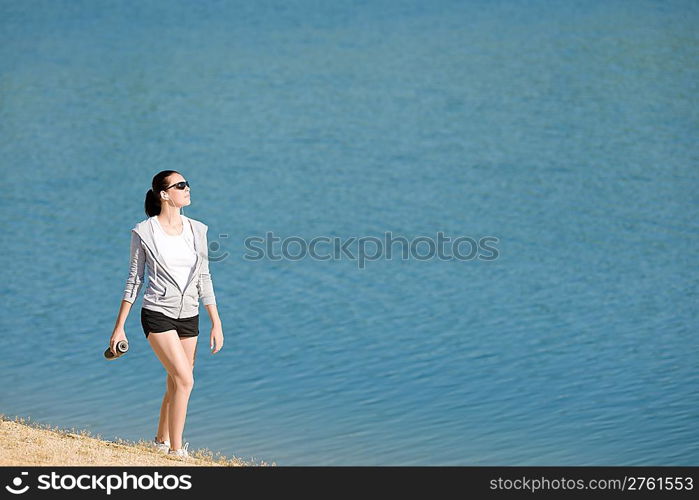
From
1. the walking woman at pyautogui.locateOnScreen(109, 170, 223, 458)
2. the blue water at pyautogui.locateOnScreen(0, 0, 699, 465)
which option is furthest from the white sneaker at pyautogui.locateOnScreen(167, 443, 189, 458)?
the blue water at pyautogui.locateOnScreen(0, 0, 699, 465)

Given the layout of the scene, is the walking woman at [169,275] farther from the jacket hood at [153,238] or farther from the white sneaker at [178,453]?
the white sneaker at [178,453]

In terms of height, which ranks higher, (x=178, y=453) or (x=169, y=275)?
(x=169, y=275)

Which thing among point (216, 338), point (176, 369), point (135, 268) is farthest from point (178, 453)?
point (135, 268)

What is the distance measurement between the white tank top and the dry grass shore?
1.16 metres

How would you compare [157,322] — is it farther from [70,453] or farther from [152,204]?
[70,453]

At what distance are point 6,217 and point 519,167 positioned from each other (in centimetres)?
1041

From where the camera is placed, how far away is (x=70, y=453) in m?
7.40

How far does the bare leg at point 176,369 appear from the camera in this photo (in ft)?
24.1

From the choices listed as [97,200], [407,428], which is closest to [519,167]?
[97,200]

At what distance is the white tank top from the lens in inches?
289

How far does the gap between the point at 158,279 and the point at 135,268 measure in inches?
7.1

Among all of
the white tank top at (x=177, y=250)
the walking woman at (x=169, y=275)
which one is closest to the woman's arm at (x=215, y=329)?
the walking woman at (x=169, y=275)
